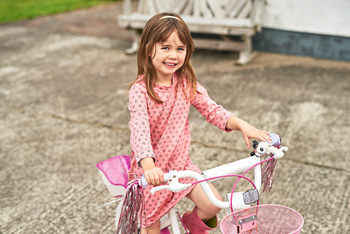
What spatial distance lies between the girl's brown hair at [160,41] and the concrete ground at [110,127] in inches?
43.2

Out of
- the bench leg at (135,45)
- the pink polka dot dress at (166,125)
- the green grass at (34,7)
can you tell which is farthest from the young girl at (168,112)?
the green grass at (34,7)

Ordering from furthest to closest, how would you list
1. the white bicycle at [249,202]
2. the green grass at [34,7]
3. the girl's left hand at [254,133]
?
the green grass at [34,7]
the girl's left hand at [254,133]
the white bicycle at [249,202]

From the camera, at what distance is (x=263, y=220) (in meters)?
1.58

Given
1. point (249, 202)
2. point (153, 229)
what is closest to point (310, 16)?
point (153, 229)

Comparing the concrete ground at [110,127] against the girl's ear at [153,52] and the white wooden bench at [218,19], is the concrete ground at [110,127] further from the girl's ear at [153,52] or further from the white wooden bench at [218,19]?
the girl's ear at [153,52]

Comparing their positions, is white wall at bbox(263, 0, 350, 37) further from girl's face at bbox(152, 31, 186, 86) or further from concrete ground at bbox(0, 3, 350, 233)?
girl's face at bbox(152, 31, 186, 86)

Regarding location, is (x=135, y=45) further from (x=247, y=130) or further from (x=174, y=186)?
(x=174, y=186)

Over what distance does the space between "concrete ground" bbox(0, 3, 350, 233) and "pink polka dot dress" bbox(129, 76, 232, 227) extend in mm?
813

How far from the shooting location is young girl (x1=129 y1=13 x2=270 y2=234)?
1766 mm

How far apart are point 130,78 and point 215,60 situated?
140 centimetres

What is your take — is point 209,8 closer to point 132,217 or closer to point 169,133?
point 169,133

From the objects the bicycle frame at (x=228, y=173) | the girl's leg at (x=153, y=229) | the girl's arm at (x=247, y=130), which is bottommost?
the girl's leg at (x=153, y=229)

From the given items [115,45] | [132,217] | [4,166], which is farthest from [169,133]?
[115,45]

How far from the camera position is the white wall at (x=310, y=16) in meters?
5.66
